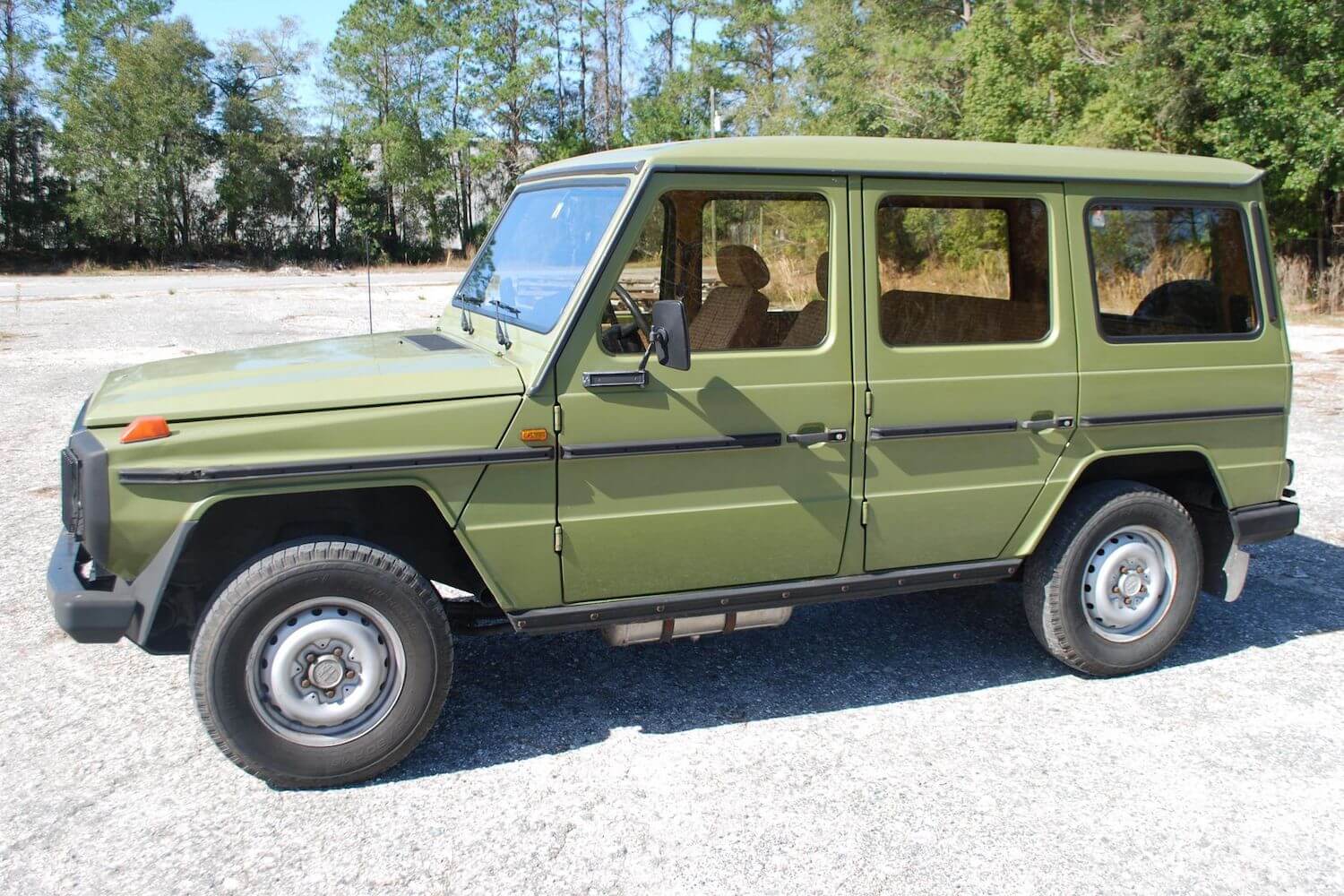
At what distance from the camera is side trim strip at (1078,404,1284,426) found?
452 centimetres

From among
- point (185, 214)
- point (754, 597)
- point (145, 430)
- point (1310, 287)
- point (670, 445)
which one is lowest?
point (754, 597)

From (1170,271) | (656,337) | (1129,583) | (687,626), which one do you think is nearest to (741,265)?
(656,337)

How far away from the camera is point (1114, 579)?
15.5 feet

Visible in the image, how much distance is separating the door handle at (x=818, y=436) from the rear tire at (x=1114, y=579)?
1.16m

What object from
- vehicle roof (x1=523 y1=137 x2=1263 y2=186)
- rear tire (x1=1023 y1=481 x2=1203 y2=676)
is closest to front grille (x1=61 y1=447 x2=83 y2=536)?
vehicle roof (x1=523 y1=137 x2=1263 y2=186)

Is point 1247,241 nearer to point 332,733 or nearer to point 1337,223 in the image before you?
point 332,733

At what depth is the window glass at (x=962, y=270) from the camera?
13.9 feet

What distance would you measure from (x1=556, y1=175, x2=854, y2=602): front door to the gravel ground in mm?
677

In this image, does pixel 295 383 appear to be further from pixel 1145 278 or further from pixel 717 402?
pixel 1145 278

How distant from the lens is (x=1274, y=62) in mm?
18344

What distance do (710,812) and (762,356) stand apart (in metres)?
1.60

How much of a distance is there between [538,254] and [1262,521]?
3.35 metres

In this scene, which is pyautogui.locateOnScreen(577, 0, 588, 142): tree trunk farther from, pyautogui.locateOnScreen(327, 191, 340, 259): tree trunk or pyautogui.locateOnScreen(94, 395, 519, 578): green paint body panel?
pyautogui.locateOnScreen(94, 395, 519, 578): green paint body panel

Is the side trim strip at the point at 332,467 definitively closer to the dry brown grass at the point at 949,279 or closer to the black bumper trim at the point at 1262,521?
the dry brown grass at the point at 949,279
